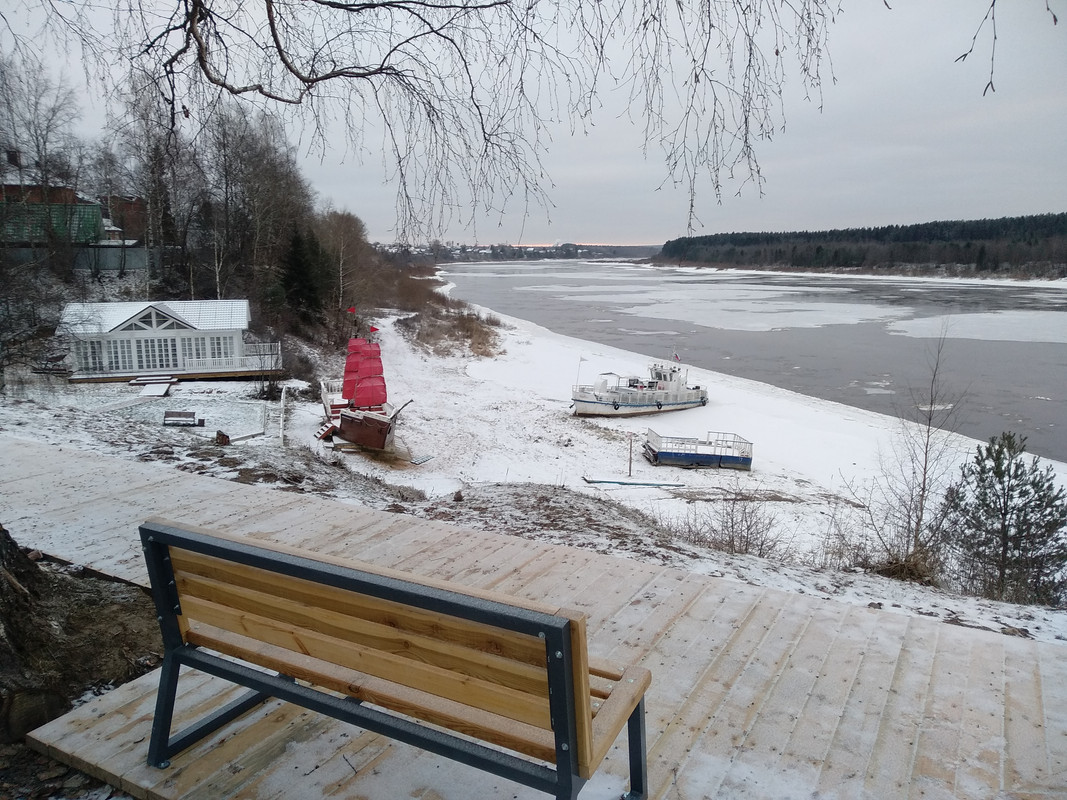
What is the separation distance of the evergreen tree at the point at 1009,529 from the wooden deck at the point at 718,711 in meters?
6.90

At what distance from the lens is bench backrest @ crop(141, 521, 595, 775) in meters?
1.83

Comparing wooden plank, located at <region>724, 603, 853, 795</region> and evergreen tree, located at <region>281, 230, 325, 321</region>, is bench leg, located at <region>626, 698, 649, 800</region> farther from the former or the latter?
evergreen tree, located at <region>281, 230, 325, 321</region>

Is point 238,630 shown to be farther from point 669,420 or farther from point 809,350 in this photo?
point 809,350

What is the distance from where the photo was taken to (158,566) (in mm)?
2438

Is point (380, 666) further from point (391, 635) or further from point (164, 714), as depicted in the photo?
point (164, 714)

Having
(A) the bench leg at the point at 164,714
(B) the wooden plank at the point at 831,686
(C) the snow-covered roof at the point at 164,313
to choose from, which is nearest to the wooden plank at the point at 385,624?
(A) the bench leg at the point at 164,714

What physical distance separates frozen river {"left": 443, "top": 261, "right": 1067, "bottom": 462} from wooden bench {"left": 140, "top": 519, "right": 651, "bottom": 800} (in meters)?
3.26

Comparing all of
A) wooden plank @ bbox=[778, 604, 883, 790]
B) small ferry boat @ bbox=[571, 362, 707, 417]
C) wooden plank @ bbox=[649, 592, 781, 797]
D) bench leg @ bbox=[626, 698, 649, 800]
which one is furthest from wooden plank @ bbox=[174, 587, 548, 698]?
small ferry boat @ bbox=[571, 362, 707, 417]

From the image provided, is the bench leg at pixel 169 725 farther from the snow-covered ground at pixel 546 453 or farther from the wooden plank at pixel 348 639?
the snow-covered ground at pixel 546 453

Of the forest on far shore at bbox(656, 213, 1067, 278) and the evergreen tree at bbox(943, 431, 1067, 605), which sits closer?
the evergreen tree at bbox(943, 431, 1067, 605)

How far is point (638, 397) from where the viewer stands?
87.3 feet

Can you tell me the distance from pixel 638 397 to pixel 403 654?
81.8 feet

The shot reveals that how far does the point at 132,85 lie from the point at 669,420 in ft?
74.2

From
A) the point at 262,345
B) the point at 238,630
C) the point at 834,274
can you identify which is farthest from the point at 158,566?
the point at 834,274
